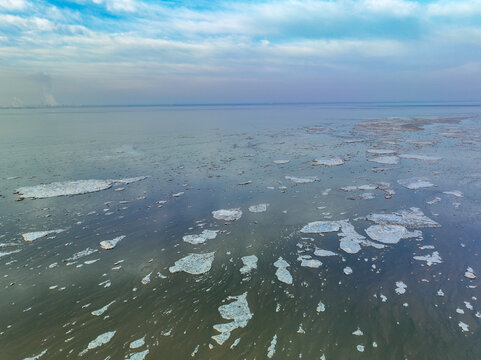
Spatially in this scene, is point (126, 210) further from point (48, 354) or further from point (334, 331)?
point (334, 331)

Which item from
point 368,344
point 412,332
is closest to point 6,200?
point 368,344

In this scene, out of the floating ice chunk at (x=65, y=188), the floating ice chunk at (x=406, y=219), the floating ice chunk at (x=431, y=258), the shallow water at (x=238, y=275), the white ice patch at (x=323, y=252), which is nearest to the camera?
the shallow water at (x=238, y=275)

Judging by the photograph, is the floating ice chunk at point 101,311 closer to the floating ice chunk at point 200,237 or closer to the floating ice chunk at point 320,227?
the floating ice chunk at point 200,237

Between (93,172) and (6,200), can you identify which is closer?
(6,200)

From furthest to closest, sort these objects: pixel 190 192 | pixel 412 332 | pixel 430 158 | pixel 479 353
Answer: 1. pixel 430 158
2. pixel 190 192
3. pixel 412 332
4. pixel 479 353

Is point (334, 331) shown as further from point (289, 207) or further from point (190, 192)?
point (190, 192)

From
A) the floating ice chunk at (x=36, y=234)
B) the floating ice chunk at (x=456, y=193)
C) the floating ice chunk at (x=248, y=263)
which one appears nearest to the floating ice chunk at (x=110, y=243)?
the floating ice chunk at (x=36, y=234)

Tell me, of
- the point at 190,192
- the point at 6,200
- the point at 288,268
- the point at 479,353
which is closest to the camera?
the point at 479,353

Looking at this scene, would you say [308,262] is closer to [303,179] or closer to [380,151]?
[303,179]

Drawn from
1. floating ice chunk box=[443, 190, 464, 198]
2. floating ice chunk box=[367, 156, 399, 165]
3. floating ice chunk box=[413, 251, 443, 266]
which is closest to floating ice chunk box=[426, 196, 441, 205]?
floating ice chunk box=[443, 190, 464, 198]
